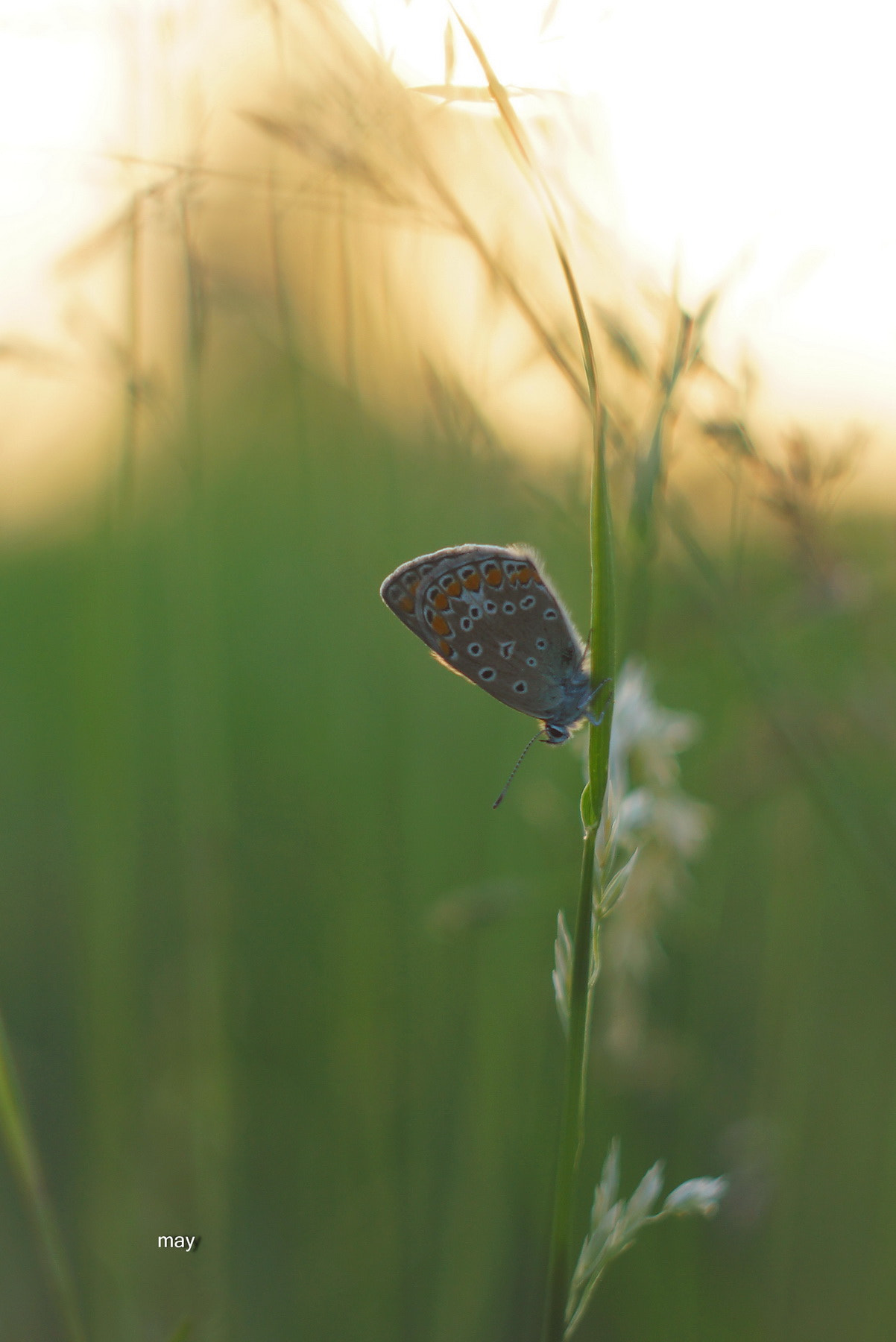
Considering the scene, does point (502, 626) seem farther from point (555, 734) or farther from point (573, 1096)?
point (573, 1096)

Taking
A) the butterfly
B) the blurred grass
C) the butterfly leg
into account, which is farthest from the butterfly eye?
the butterfly leg

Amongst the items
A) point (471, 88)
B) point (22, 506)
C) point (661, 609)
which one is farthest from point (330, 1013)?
point (471, 88)

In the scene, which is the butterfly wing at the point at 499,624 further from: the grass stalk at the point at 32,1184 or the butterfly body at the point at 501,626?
the grass stalk at the point at 32,1184

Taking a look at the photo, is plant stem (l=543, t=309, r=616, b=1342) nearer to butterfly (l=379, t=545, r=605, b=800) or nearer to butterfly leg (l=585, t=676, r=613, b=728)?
butterfly leg (l=585, t=676, r=613, b=728)

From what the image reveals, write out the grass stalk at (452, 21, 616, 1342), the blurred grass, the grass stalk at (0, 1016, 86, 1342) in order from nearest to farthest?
1. the grass stalk at (452, 21, 616, 1342)
2. the grass stalk at (0, 1016, 86, 1342)
3. the blurred grass

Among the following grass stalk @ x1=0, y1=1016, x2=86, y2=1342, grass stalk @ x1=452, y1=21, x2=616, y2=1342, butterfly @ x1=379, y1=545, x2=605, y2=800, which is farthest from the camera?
butterfly @ x1=379, y1=545, x2=605, y2=800

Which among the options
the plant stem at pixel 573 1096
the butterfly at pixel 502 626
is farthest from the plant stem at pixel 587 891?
the butterfly at pixel 502 626

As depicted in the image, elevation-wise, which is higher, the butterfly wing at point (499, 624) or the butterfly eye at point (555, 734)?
the butterfly wing at point (499, 624)

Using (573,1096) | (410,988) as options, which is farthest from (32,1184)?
(410,988)
